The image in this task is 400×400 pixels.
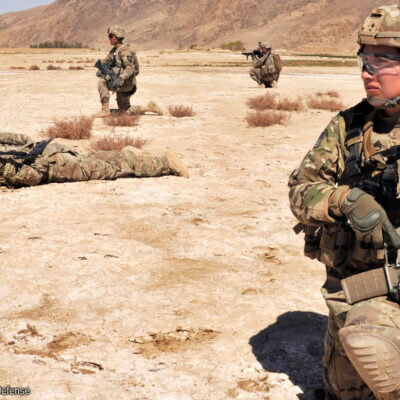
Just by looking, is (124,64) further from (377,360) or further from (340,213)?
(377,360)

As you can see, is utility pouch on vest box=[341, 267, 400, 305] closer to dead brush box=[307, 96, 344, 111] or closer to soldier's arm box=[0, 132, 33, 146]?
soldier's arm box=[0, 132, 33, 146]

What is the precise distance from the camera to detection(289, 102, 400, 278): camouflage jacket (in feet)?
6.87

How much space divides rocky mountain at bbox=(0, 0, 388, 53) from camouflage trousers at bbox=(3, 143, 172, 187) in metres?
56.6

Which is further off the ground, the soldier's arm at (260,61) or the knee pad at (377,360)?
the soldier's arm at (260,61)

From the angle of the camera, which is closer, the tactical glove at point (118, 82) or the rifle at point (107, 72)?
the tactical glove at point (118, 82)

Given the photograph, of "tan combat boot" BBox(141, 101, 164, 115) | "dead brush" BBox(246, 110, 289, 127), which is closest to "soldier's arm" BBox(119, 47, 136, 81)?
"tan combat boot" BBox(141, 101, 164, 115)

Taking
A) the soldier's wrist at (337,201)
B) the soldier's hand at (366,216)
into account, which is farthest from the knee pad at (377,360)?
the soldier's wrist at (337,201)

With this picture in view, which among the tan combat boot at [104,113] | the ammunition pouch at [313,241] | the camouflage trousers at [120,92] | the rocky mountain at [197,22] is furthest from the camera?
the rocky mountain at [197,22]

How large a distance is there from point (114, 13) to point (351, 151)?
122562 millimetres

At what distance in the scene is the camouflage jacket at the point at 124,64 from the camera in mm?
10664

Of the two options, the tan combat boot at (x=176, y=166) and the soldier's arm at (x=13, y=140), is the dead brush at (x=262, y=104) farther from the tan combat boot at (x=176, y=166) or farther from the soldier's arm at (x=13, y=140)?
the soldier's arm at (x=13, y=140)

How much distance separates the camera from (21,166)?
6020mm

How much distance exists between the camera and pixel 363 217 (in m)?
1.92

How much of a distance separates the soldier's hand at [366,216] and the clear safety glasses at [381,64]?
51 cm
